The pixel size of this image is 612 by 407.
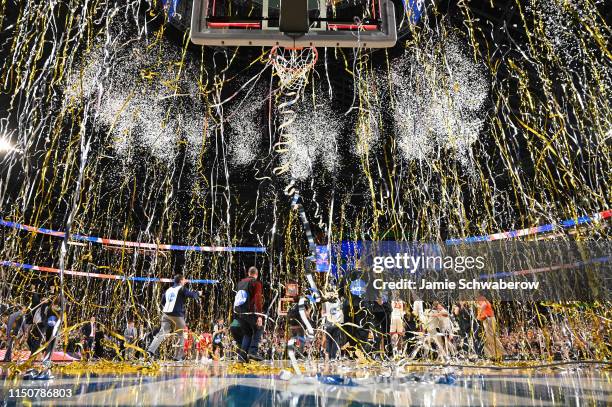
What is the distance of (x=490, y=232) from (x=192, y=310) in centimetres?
1417

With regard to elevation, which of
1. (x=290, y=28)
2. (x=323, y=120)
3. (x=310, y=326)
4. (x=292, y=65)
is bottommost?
(x=310, y=326)

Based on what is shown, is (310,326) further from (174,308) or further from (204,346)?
(204,346)

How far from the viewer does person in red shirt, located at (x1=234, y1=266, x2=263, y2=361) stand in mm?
6137

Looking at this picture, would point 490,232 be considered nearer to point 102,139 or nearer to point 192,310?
point 102,139

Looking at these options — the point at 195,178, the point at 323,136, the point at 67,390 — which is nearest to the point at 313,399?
the point at 67,390

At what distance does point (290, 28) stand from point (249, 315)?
3.81 metres

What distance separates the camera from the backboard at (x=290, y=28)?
12.8ft

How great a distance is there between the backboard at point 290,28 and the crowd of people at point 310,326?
2.30 m

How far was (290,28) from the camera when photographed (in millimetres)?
3947

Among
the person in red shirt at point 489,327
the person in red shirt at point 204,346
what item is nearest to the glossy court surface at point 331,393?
the person in red shirt at point 204,346

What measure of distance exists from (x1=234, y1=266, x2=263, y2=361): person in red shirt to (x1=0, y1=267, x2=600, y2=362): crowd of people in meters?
0.01

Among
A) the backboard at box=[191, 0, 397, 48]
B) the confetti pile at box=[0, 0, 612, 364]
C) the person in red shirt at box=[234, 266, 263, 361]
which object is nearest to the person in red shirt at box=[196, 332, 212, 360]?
the person in red shirt at box=[234, 266, 263, 361]

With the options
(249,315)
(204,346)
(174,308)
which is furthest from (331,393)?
(204,346)

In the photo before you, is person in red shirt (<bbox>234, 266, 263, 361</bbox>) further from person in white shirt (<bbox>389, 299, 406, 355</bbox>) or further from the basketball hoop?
person in white shirt (<bbox>389, 299, 406, 355</bbox>)
